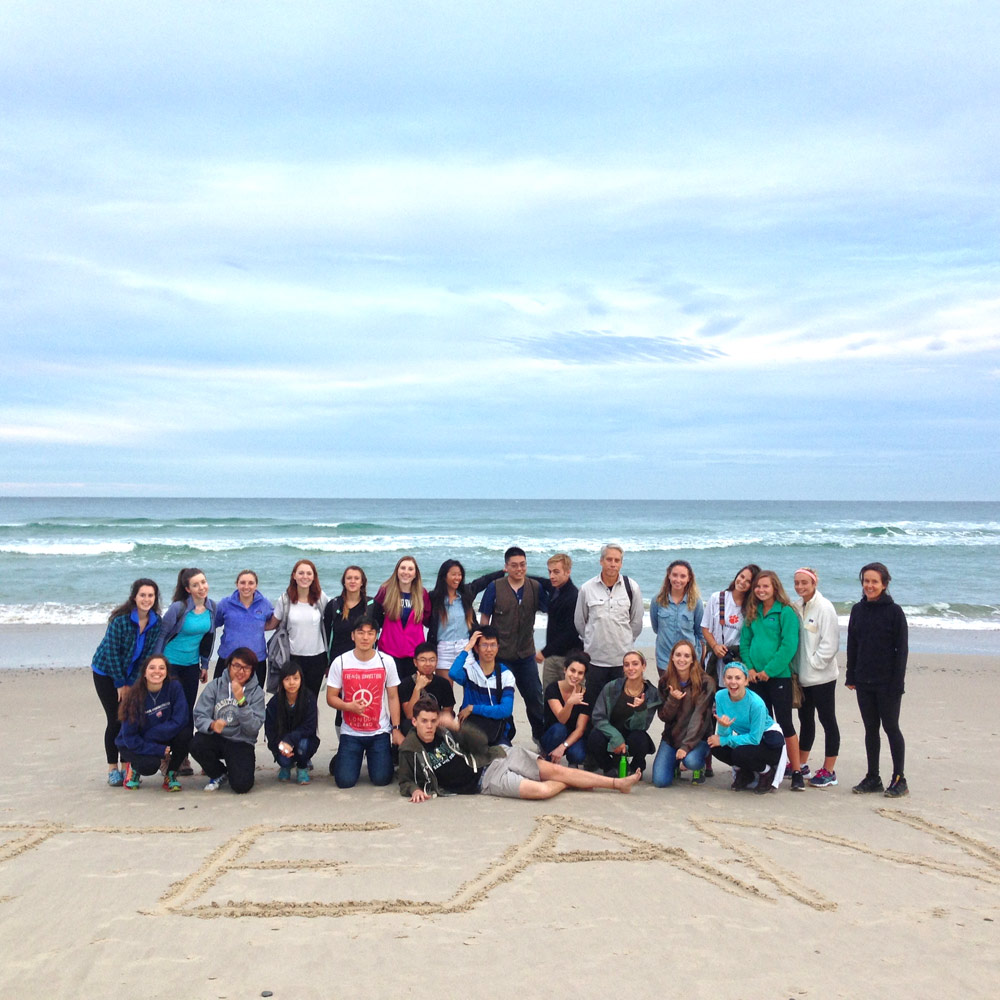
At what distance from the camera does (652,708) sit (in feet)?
23.8

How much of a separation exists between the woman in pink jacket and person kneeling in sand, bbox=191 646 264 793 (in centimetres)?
119

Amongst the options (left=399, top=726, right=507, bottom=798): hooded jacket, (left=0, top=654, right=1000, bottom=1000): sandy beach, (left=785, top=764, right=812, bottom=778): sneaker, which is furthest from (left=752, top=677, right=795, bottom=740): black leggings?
(left=399, top=726, right=507, bottom=798): hooded jacket

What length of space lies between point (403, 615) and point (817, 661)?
10.9 ft

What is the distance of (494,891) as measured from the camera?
16.0 feet

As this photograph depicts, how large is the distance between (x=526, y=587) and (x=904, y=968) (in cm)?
441

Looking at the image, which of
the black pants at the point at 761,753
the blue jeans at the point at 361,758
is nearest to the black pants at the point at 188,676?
the blue jeans at the point at 361,758

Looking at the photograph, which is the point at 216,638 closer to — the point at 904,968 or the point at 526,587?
the point at 526,587

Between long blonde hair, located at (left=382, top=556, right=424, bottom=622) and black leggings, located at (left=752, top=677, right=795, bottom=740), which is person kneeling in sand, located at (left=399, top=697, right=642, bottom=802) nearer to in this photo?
long blonde hair, located at (left=382, top=556, right=424, bottom=622)

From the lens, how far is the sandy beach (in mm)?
3920

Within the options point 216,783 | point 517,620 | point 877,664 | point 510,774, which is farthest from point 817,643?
point 216,783

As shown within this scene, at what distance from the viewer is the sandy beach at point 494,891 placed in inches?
154

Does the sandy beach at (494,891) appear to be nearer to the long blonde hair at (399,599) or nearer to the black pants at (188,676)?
the black pants at (188,676)

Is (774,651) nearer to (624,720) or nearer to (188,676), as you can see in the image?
(624,720)

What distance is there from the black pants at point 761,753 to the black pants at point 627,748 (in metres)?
0.67
